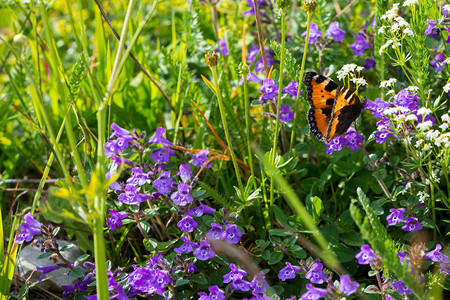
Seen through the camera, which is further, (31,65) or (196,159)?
(31,65)

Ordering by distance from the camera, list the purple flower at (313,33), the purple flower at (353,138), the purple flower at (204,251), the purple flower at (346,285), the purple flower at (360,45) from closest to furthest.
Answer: the purple flower at (346,285) → the purple flower at (204,251) → the purple flower at (353,138) → the purple flower at (313,33) → the purple flower at (360,45)

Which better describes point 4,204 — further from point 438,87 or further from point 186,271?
point 438,87

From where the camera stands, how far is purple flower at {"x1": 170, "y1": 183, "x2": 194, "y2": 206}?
1721 mm

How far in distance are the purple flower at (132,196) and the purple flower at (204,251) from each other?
261 mm

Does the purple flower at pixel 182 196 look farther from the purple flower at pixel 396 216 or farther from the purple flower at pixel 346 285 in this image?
the purple flower at pixel 396 216

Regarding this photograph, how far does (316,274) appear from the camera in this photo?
159 centimetres

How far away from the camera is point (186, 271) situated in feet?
5.61

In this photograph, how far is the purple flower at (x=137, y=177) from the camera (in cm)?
176

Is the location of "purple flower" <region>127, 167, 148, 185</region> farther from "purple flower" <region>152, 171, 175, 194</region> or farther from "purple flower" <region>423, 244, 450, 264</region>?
"purple flower" <region>423, 244, 450, 264</region>

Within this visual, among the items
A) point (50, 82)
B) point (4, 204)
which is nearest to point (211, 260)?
point (4, 204)

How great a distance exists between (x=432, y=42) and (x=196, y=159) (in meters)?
1.24

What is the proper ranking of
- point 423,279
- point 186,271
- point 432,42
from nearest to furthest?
1. point 423,279
2. point 186,271
3. point 432,42

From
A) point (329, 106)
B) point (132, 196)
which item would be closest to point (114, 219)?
point (132, 196)

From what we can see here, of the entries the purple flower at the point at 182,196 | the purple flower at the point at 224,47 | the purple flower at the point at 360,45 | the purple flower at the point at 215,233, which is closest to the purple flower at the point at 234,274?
the purple flower at the point at 215,233
